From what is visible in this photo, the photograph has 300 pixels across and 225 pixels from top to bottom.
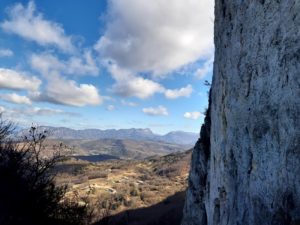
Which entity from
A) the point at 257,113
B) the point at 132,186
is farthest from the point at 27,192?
the point at 132,186

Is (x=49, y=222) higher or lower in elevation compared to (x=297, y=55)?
lower

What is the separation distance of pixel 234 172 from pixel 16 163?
11.4 m

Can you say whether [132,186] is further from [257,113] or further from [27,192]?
[257,113]

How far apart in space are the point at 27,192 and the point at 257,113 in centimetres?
1195

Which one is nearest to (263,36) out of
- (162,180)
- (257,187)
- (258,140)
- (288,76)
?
(288,76)

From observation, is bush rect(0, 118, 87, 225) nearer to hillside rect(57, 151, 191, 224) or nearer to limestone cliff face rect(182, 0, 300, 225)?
limestone cliff face rect(182, 0, 300, 225)

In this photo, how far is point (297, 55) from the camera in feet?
23.3

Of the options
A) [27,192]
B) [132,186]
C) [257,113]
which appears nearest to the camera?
[257,113]

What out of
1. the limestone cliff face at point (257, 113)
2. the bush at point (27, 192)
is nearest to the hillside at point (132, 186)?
the bush at point (27, 192)

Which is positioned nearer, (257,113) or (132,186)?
(257,113)

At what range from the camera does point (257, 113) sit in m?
8.83

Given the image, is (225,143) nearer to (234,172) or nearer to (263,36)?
(234,172)

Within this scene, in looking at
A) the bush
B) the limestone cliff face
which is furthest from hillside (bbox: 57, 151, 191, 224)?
the limestone cliff face

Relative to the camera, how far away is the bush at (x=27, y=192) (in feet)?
50.9
